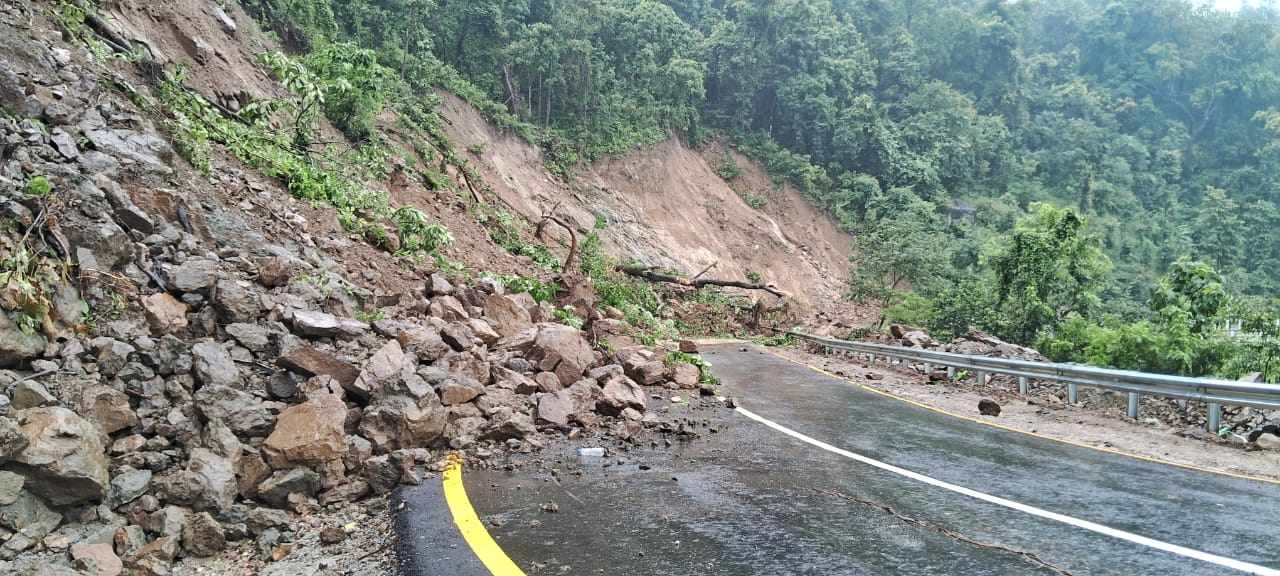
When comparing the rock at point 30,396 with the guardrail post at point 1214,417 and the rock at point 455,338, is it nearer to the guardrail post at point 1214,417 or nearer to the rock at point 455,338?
the rock at point 455,338

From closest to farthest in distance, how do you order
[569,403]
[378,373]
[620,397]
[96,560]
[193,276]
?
[96,560] < [378,373] < [193,276] < [569,403] < [620,397]

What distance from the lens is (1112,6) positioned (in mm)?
67875

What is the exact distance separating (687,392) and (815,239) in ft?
106

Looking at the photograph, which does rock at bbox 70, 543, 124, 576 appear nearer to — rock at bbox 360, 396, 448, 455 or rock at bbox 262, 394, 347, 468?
rock at bbox 262, 394, 347, 468

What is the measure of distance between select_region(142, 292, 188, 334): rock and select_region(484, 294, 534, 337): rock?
152 inches

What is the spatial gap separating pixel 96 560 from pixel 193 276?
10.6 ft

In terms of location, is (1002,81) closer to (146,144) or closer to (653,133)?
(653,133)

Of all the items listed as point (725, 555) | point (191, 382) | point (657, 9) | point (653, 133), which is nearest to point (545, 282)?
point (191, 382)

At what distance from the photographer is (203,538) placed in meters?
4.07

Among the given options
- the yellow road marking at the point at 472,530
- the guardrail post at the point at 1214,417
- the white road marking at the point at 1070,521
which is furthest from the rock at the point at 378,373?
the guardrail post at the point at 1214,417

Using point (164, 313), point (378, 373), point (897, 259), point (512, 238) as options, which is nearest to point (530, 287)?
point (512, 238)

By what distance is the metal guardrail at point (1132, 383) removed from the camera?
767 cm

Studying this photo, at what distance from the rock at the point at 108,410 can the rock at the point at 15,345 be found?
45cm

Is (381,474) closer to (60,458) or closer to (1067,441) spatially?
(60,458)
